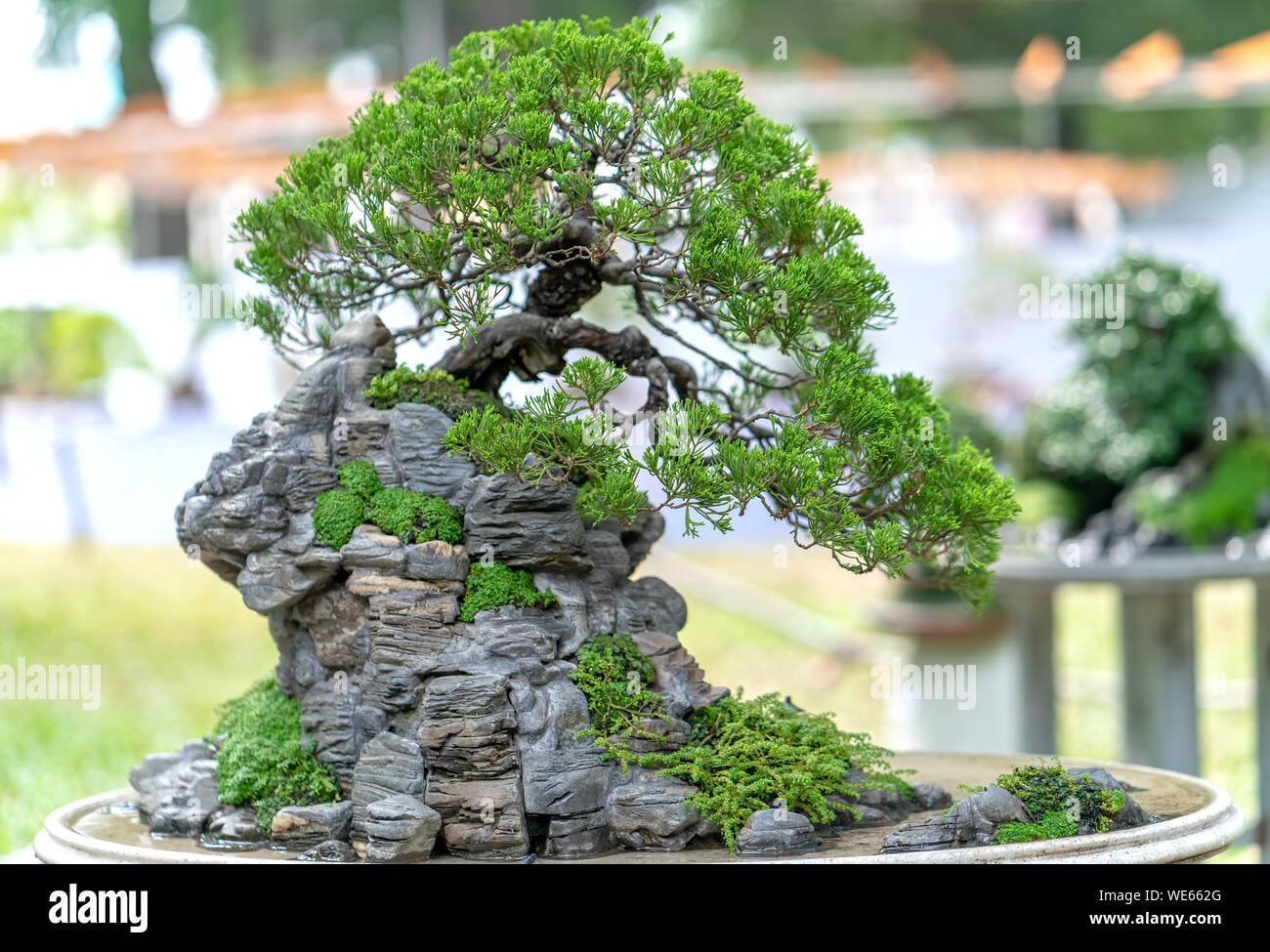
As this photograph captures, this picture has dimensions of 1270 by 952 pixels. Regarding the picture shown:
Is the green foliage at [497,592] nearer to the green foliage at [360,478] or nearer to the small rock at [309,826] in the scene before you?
the green foliage at [360,478]

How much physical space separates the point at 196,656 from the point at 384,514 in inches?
386

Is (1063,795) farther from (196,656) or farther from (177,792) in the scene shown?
(196,656)

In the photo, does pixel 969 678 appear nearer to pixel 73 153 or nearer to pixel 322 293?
pixel 322 293

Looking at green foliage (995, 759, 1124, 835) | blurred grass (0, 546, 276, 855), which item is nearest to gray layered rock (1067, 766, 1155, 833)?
green foliage (995, 759, 1124, 835)

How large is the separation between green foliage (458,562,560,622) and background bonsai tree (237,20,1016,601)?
1.01 ft

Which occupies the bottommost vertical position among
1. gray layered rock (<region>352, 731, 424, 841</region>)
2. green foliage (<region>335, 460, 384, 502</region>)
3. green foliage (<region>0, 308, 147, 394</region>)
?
gray layered rock (<region>352, 731, 424, 841</region>)

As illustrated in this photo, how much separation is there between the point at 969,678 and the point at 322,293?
580cm

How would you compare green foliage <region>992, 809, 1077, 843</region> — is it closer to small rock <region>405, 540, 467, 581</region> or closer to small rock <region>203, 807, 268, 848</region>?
small rock <region>405, 540, 467, 581</region>

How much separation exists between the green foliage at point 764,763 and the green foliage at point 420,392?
125 cm

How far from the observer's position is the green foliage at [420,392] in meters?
A: 4.46

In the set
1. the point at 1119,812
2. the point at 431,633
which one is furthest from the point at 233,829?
the point at 1119,812

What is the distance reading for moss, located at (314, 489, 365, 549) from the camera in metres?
4.25

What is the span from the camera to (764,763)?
4.19m

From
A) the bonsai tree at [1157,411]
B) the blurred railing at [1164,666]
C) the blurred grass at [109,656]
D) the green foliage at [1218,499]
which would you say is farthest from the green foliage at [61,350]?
the green foliage at [1218,499]
